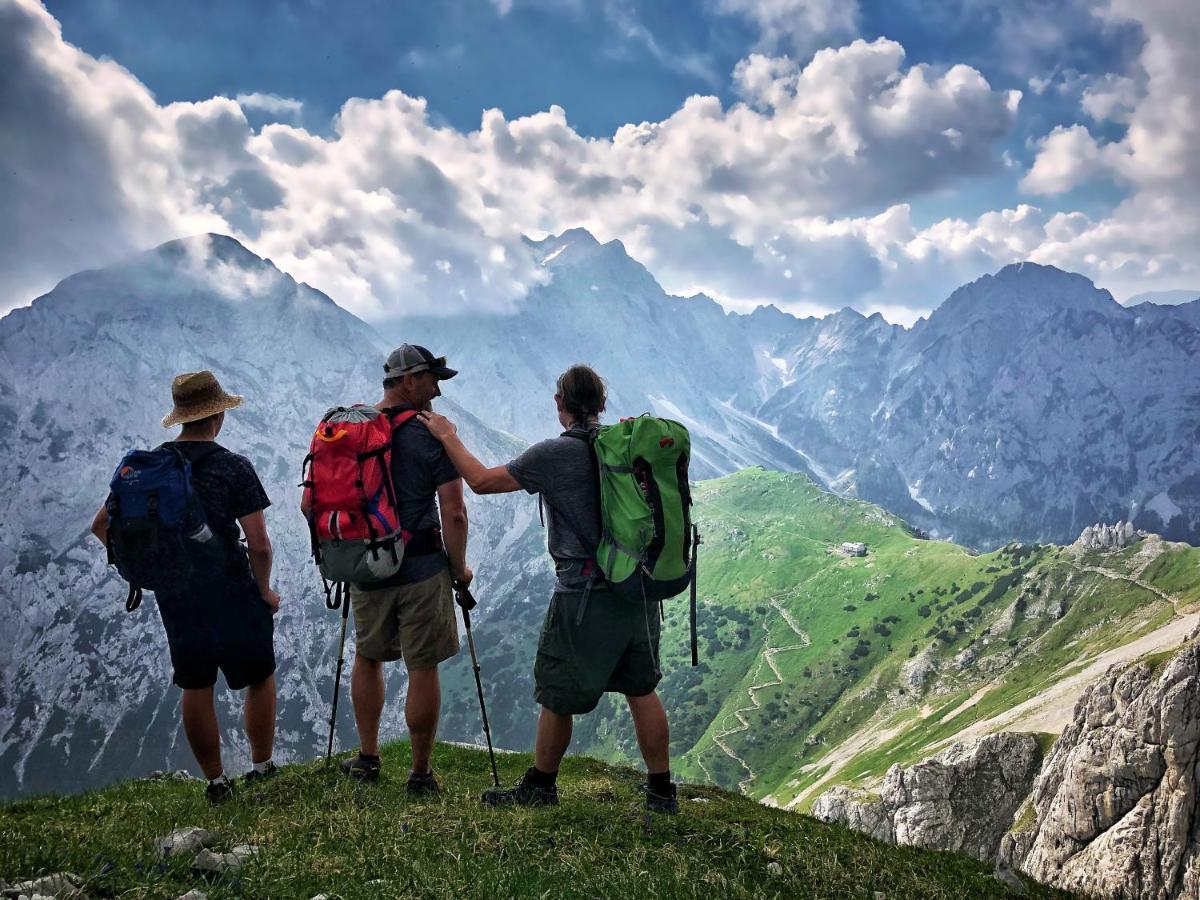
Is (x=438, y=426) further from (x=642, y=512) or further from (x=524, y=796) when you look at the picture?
(x=524, y=796)

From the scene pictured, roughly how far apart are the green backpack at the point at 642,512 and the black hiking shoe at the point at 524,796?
282 cm

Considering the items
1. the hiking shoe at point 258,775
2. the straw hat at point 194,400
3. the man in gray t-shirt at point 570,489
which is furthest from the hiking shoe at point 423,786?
the straw hat at point 194,400

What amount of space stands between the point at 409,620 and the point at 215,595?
95.9 inches

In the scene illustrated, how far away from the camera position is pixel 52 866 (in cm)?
566

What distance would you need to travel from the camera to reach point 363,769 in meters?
10.3

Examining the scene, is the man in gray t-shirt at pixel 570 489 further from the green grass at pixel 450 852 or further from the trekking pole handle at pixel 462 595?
the green grass at pixel 450 852

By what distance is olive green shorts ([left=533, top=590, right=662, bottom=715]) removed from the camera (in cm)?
848

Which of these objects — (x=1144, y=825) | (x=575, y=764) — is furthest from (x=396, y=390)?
(x=1144, y=825)

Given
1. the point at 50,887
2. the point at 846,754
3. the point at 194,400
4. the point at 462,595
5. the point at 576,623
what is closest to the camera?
the point at 50,887

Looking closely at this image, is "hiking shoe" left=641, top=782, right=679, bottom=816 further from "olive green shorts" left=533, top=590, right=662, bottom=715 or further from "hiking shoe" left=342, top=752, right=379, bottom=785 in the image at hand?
"hiking shoe" left=342, top=752, right=379, bottom=785

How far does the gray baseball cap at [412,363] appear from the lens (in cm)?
982

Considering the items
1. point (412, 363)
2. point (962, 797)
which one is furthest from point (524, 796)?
point (962, 797)

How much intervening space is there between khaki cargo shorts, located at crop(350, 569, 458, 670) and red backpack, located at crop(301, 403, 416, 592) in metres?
0.51

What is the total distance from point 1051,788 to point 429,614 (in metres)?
94.6
